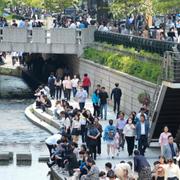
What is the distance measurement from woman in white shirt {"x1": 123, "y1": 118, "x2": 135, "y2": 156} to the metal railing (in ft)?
6.89

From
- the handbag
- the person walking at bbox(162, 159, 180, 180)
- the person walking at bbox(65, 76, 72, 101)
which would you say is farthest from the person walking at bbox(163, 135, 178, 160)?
the person walking at bbox(65, 76, 72, 101)

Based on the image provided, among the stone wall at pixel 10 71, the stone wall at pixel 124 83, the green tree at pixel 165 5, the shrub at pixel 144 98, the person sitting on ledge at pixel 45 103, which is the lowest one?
the stone wall at pixel 10 71

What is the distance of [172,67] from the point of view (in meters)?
35.4

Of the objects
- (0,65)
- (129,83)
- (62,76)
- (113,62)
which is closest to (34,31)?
(62,76)

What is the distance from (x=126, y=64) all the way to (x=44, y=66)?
66.6ft

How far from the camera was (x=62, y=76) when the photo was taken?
196 ft

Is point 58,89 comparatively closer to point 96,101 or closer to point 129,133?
point 96,101

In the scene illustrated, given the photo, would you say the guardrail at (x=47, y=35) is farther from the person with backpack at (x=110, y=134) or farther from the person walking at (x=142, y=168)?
the person walking at (x=142, y=168)

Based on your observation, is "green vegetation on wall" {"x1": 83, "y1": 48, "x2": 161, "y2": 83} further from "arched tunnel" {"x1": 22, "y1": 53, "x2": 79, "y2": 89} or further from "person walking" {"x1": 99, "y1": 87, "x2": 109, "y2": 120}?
"arched tunnel" {"x1": 22, "y1": 53, "x2": 79, "y2": 89}

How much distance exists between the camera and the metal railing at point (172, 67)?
3534 centimetres

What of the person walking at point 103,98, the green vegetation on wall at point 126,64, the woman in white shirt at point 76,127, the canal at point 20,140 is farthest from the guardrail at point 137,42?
the canal at point 20,140

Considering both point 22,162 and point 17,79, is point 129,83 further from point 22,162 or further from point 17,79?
point 17,79

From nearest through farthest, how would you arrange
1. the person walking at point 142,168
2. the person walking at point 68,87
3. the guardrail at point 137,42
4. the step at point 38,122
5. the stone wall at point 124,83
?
1. the person walking at point 142,168
2. the guardrail at point 137,42
3. the stone wall at point 124,83
4. the step at point 38,122
5. the person walking at point 68,87

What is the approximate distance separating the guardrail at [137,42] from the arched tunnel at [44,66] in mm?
5487
